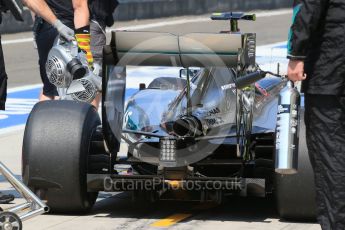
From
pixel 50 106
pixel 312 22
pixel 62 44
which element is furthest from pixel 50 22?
pixel 312 22

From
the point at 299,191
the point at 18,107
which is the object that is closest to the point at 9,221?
Result: the point at 299,191

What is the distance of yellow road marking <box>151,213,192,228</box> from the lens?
711 cm

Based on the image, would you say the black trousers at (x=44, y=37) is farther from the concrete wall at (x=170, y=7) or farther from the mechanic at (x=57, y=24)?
the concrete wall at (x=170, y=7)

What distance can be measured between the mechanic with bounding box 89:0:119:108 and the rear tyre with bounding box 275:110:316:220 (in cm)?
330

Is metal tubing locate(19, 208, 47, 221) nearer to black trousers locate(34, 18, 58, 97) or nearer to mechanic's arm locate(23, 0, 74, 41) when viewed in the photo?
mechanic's arm locate(23, 0, 74, 41)

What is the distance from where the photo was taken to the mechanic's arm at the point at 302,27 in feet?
16.8

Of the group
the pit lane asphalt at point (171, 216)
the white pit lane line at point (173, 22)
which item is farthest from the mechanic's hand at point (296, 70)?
the white pit lane line at point (173, 22)

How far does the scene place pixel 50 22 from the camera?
9.45 m

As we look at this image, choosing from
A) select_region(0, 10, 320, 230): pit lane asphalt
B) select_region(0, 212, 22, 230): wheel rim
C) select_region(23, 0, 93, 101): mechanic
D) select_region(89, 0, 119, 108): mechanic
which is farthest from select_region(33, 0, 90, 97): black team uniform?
select_region(0, 212, 22, 230): wheel rim

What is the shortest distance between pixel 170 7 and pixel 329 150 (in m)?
23.1

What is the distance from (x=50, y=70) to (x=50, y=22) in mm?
790

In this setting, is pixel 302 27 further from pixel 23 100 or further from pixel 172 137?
pixel 23 100

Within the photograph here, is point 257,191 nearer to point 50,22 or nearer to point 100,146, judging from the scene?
point 100,146

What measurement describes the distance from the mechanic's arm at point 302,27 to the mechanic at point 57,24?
381 cm
